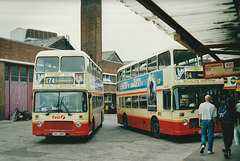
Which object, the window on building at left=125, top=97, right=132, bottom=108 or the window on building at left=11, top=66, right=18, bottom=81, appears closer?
the window on building at left=125, top=97, right=132, bottom=108

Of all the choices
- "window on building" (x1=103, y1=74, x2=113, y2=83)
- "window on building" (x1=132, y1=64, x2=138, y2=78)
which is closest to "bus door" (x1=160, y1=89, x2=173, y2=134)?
"window on building" (x1=132, y1=64, x2=138, y2=78)

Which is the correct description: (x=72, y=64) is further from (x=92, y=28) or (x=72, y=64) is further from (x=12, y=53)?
(x=92, y=28)

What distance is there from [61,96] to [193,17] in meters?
7.27

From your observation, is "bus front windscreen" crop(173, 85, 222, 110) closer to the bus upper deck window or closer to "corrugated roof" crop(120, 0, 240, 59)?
"corrugated roof" crop(120, 0, 240, 59)

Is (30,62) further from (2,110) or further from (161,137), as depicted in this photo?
(161,137)

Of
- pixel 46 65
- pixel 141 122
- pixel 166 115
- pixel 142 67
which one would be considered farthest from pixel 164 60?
pixel 46 65

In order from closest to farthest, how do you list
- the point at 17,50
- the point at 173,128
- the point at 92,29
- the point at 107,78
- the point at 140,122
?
the point at 173,128 < the point at 140,122 < the point at 17,50 < the point at 92,29 < the point at 107,78

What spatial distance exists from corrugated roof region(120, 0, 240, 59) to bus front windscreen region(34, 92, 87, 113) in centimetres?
547

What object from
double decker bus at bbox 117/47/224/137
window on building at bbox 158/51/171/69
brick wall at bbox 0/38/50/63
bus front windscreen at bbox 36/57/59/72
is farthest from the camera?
brick wall at bbox 0/38/50/63

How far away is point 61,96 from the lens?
1163cm

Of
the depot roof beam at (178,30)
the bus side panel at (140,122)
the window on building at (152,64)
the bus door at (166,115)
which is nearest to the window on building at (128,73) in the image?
the bus side panel at (140,122)

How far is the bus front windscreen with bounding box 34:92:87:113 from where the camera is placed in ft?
37.8

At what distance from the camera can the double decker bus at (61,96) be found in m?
11.4

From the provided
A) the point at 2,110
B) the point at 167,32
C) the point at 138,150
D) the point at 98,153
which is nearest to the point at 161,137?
the point at 138,150
